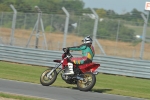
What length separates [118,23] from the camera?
24.9m

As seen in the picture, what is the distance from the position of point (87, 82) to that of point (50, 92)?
1.44 m

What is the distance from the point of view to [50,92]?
502 inches

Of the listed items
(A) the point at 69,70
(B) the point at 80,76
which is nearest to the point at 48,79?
(A) the point at 69,70

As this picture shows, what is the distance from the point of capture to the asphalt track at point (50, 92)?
39.4ft

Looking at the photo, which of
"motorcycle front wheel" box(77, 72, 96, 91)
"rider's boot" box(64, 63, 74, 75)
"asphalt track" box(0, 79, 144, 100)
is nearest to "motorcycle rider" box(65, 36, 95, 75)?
"rider's boot" box(64, 63, 74, 75)

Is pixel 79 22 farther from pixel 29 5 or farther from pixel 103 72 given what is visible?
pixel 29 5

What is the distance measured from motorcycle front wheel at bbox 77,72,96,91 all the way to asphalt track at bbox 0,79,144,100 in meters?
0.20

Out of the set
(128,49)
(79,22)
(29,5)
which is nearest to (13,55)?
→ (79,22)

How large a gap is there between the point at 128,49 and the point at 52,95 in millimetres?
14490

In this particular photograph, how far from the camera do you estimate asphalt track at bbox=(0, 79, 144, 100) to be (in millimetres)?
12007

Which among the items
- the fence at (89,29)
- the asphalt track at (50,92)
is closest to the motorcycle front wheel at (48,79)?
the asphalt track at (50,92)

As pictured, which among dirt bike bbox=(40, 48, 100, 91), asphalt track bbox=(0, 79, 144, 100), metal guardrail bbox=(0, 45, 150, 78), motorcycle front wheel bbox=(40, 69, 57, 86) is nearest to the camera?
asphalt track bbox=(0, 79, 144, 100)

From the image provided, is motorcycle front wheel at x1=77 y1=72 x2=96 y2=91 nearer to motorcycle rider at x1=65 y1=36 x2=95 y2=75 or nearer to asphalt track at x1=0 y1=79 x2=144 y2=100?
asphalt track at x1=0 y1=79 x2=144 y2=100

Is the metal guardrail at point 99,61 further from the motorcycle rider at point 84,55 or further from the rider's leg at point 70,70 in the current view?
the rider's leg at point 70,70
